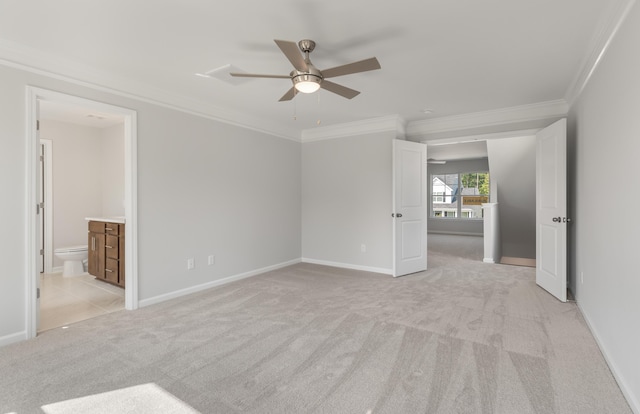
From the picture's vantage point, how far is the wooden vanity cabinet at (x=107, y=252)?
13.5 ft

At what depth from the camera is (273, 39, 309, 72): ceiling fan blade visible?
195 cm

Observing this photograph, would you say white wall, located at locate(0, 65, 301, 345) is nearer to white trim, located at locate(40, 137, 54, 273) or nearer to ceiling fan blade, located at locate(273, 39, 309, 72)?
ceiling fan blade, located at locate(273, 39, 309, 72)

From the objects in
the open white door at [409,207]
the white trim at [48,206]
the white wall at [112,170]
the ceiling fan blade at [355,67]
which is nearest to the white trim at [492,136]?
the open white door at [409,207]

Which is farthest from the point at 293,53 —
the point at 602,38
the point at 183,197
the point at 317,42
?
the point at 183,197

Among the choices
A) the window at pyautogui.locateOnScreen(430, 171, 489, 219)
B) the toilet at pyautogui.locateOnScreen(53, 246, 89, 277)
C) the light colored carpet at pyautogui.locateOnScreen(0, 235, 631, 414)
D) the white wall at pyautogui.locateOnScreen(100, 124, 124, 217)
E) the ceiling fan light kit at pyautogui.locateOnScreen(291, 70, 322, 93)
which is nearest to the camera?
the light colored carpet at pyautogui.locateOnScreen(0, 235, 631, 414)

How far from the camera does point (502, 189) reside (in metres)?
6.74

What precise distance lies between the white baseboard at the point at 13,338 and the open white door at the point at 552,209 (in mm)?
5391

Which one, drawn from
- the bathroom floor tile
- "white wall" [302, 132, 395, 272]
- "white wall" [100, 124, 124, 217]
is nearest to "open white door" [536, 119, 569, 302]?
"white wall" [302, 132, 395, 272]

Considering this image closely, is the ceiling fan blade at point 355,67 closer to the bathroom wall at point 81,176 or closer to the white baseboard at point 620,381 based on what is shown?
the white baseboard at point 620,381

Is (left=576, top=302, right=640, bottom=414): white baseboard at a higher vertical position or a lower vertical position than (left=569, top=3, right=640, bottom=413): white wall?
lower

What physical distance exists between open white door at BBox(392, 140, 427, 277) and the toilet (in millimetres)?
4788

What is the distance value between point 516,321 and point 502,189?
4.48m

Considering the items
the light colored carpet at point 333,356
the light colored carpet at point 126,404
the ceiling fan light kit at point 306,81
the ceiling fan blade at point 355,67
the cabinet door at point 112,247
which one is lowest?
the light colored carpet at point 126,404

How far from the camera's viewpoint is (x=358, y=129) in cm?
520
